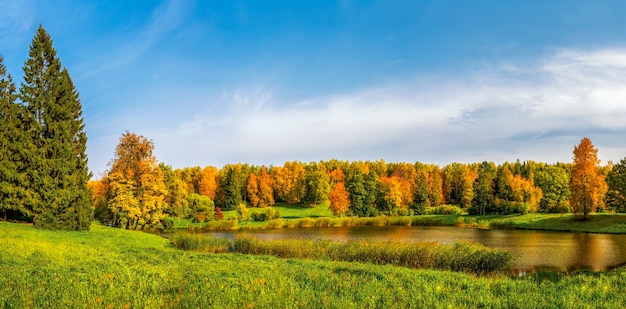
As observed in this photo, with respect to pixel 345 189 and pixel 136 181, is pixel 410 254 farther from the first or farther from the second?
pixel 345 189

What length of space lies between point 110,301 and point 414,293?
7.53 metres

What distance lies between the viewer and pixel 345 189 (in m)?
90.6

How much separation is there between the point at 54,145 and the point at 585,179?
68.4 m

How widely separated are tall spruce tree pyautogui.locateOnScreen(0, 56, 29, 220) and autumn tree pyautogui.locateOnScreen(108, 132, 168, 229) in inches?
432

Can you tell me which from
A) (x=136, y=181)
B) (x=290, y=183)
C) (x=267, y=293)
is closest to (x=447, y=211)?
(x=290, y=183)

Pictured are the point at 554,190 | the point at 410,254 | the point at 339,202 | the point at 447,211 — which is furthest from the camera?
the point at 554,190

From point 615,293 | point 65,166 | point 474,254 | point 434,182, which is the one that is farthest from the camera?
point 434,182

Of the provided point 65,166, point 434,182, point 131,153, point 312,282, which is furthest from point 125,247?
point 434,182

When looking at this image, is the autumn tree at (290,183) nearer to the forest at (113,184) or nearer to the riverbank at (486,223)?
the forest at (113,184)

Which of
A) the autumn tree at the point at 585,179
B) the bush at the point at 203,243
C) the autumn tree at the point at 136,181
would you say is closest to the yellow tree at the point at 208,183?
the autumn tree at the point at 136,181

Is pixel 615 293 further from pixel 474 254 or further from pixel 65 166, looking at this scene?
pixel 65 166

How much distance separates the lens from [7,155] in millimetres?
39781

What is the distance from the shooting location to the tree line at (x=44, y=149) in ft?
125

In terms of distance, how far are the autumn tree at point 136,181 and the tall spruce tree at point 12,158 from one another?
1097 centimetres
